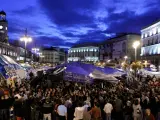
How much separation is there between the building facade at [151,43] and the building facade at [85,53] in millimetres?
81330

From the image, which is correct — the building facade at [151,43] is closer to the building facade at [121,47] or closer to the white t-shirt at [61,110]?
the building facade at [121,47]

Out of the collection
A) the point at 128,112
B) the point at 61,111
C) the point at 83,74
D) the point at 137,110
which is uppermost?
the point at 83,74

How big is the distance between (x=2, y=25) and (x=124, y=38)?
4437 cm

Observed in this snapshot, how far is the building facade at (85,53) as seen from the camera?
167 metres

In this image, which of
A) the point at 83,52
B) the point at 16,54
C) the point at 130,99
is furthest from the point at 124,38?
the point at 130,99

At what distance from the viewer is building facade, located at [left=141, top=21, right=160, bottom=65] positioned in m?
71.1

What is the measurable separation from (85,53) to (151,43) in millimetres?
101183

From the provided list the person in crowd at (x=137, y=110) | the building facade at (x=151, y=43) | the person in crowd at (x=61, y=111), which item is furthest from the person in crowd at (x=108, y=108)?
the building facade at (x=151, y=43)

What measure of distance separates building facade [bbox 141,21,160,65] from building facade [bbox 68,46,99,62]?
81330 millimetres

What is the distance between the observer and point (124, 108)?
1652 cm

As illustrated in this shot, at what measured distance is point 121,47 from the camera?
354 ft

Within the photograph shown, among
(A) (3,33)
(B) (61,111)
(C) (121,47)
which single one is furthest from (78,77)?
(A) (3,33)

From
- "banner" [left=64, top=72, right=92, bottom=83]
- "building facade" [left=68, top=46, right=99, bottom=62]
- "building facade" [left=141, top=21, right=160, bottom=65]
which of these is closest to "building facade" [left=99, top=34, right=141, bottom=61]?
"building facade" [left=141, top=21, right=160, bottom=65]

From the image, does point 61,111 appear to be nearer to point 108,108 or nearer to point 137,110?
point 108,108
